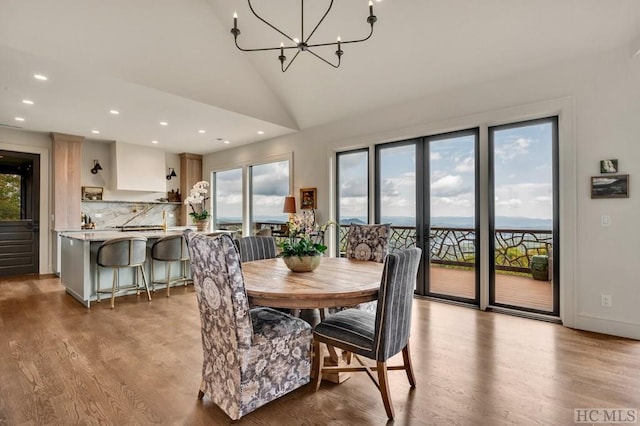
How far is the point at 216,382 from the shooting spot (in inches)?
77.2

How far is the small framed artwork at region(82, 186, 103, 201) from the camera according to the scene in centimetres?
676

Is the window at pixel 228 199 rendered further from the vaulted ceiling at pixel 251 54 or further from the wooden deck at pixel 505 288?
the wooden deck at pixel 505 288

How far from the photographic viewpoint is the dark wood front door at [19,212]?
5922mm

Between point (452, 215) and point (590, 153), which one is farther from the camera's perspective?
point (452, 215)

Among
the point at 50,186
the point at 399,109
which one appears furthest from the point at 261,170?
the point at 50,186

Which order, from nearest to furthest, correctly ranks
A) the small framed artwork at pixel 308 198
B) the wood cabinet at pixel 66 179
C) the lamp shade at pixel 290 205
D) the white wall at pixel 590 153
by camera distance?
the white wall at pixel 590 153 → the small framed artwork at pixel 308 198 → the lamp shade at pixel 290 205 → the wood cabinet at pixel 66 179

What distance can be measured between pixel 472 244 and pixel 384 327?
2851 millimetres

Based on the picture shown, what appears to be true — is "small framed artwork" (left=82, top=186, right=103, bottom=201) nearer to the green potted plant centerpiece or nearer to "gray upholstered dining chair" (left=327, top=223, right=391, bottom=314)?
"gray upholstered dining chair" (left=327, top=223, right=391, bottom=314)

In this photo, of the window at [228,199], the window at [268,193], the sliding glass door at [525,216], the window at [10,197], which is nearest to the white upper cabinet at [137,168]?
the window at [228,199]

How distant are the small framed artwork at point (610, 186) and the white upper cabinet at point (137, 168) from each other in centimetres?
773

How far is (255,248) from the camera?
3.34 m

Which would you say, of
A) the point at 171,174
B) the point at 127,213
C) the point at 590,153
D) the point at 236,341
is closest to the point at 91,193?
the point at 127,213

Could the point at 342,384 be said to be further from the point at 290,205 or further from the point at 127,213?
the point at 127,213

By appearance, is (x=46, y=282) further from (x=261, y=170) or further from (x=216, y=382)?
(x=216, y=382)
